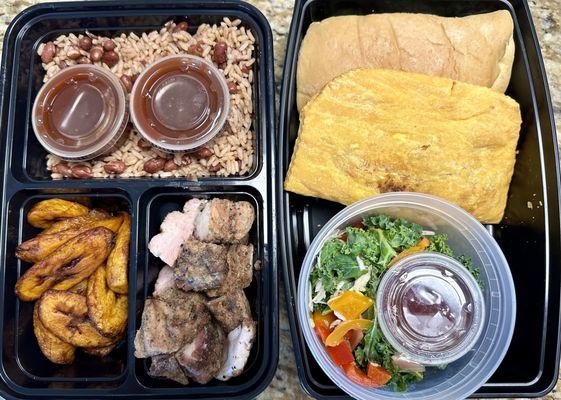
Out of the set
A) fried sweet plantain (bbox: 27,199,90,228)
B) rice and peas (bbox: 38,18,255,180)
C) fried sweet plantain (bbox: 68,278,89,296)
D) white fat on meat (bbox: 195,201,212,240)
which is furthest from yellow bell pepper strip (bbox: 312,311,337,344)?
fried sweet plantain (bbox: 27,199,90,228)

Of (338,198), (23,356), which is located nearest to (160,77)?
(338,198)

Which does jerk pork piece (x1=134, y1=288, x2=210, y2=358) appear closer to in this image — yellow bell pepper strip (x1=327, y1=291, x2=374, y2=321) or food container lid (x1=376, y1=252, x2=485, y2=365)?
yellow bell pepper strip (x1=327, y1=291, x2=374, y2=321)

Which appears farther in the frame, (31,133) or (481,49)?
(31,133)

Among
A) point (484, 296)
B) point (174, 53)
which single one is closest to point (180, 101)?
point (174, 53)

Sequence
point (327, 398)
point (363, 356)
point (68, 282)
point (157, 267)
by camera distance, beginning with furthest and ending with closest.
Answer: point (157, 267), point (68, 282), point (327, 398), point (363, 356)

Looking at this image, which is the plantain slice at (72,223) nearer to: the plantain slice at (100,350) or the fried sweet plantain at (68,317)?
the fried sweet plantain at (68,317)

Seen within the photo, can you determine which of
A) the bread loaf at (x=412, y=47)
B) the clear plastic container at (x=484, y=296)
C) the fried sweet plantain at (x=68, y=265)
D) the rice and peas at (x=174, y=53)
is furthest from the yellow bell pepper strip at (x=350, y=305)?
the fried sweet plantain at (x=68, y=265)

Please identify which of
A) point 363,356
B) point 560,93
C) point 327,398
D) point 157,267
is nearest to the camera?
point 363,356

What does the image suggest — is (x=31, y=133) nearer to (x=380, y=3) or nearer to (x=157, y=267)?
(x=157, y=267)
